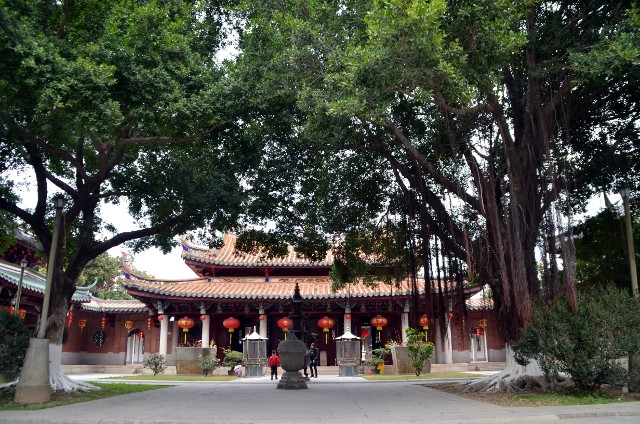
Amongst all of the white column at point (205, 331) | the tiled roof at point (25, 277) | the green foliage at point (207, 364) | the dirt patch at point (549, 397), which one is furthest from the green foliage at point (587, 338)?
the white column at point (205, 331)

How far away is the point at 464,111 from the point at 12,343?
9946mm

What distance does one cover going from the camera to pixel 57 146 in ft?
37.0

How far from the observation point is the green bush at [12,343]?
999cm

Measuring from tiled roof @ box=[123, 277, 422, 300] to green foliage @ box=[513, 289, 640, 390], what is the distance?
12296 millimetres

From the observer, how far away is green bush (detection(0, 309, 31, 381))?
32.8 feet

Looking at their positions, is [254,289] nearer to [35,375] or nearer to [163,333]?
[163,333]

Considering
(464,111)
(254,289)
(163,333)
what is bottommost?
(163,333)

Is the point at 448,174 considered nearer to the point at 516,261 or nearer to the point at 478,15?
the point at 516,261

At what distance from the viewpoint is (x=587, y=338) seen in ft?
29.7

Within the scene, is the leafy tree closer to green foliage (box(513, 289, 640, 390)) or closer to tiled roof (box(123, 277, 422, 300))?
green foliage (box(513, 289, 640, 390))

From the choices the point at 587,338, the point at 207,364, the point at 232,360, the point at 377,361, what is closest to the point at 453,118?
the point at 587,338

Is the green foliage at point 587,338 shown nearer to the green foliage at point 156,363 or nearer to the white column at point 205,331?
the green foliage at point 156,363

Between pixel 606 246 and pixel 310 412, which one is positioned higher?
pixel 606 246

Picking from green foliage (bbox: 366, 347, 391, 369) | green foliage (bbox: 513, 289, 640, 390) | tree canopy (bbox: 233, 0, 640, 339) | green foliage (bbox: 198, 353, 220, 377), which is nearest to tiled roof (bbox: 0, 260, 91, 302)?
green foliage (bbox: 198, 353, 220, 377)
